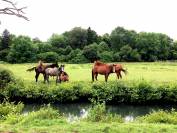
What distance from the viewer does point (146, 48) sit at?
7644cm

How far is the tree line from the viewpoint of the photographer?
66.1 m

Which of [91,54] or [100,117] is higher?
[91,54]

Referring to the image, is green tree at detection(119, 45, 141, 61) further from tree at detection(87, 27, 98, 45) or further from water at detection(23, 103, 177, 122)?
water at detection(23, 103, 177, 122)

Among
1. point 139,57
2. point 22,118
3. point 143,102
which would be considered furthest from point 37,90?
point 139,57

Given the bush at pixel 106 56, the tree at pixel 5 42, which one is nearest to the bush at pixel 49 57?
the bush at pixel 106 56

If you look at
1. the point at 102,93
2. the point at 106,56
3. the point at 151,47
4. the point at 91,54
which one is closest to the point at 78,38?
the point at 151,47

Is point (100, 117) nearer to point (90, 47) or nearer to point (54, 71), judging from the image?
point (54, 71)

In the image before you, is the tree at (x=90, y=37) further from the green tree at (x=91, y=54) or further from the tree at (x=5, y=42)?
the tree at (x=5, y=42)

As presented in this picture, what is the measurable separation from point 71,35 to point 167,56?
57.2 feet

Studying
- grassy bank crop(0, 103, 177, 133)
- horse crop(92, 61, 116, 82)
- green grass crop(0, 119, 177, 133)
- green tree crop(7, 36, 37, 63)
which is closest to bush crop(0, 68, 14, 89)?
horse crop(92, 61, 116, 82)

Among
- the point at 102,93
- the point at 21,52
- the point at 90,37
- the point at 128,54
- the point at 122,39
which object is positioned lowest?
the point at 102,93

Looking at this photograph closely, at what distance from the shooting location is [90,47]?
221 feet

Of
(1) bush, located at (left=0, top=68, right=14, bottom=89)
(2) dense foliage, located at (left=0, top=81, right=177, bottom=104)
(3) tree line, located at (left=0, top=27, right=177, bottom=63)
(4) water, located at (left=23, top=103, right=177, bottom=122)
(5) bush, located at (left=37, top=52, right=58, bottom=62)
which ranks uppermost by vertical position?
(3) tree line, located at (left=0, top=27, right=177, bottom=63)

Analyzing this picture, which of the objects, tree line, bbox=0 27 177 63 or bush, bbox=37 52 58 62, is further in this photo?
tree line, bbox=0 27 177 63
